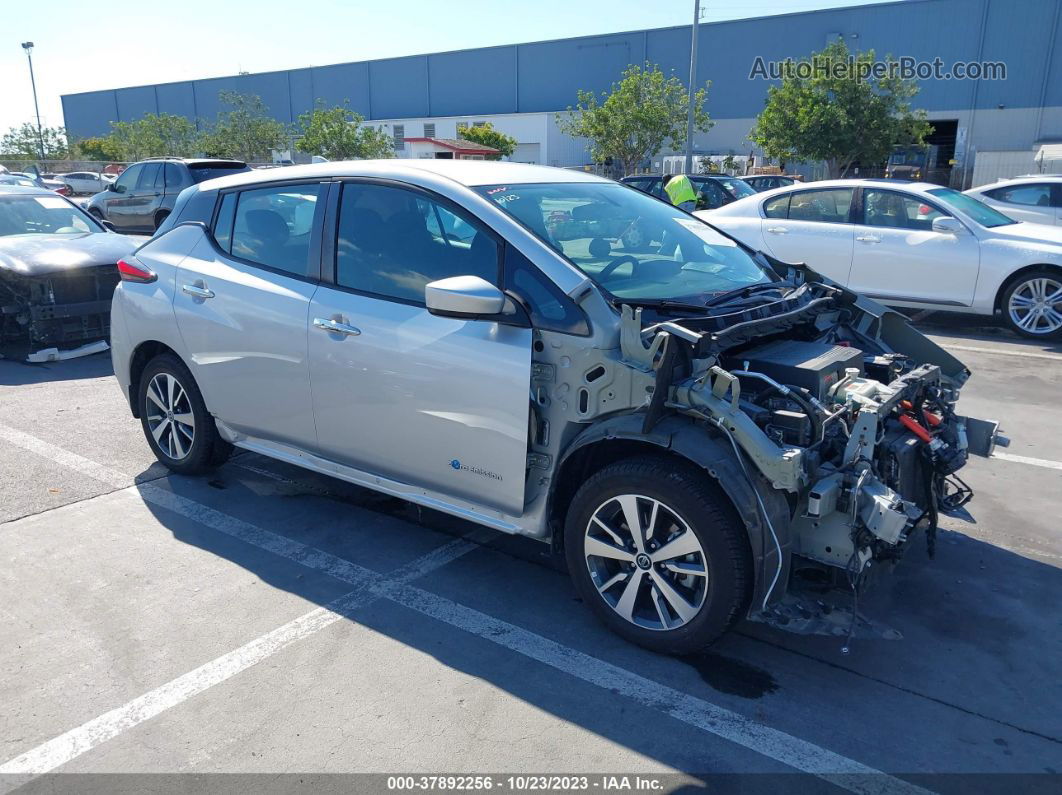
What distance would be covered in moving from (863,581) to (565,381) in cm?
141

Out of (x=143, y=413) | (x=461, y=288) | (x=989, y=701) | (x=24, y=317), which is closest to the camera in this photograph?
(x=989, y=701)

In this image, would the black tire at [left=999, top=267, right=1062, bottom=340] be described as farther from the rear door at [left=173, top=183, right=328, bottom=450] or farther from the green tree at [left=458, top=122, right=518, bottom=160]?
the green tree at [left=458, top=122, right=518, bottom=160]

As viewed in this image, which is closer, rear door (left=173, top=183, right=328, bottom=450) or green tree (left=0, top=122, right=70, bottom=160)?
rear door (left=173, top=183, right=328, bottom=450)

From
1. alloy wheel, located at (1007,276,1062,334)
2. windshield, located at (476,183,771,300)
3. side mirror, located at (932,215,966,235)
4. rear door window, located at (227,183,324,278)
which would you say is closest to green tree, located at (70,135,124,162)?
side mirror, located at (932,215,966,235)

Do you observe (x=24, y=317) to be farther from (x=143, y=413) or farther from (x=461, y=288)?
(x=461, y=288)

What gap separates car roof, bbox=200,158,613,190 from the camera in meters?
4.09

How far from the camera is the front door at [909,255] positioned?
30.4 ft

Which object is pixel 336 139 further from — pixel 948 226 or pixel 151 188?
pixel 948 226

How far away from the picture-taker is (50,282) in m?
8.33

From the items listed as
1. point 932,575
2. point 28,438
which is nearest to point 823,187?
point 932,575

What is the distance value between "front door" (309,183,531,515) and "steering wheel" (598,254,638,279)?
471 millimetres

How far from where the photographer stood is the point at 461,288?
3432 millimetres

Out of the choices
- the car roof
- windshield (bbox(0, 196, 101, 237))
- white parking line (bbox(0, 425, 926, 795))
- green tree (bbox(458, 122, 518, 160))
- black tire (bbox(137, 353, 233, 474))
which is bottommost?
white parking line (bbox(0, 425, 926, 795))

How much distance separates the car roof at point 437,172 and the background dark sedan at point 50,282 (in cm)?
457
